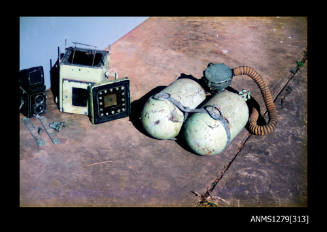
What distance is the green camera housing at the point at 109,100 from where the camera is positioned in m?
5.07

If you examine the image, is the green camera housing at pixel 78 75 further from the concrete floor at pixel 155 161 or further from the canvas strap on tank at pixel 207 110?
the canvas strap on tank at pixel 207 110

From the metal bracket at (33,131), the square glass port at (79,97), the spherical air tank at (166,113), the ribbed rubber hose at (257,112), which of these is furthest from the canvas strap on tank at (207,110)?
the metal bracket at (33,131)

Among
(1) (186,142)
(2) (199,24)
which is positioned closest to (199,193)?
(1) (186,142)

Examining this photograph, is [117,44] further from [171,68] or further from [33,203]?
[33,203]

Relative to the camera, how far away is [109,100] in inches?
205

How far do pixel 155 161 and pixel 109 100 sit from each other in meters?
1.22

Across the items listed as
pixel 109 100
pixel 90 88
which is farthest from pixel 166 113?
pixel 90 88

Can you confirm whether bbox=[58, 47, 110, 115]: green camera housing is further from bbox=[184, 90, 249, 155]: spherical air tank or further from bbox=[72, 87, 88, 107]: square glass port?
bbox=[184, 90, 249, 155]: spherical air tank

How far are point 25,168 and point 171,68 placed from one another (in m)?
3.45

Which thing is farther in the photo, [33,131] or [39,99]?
[39,99]

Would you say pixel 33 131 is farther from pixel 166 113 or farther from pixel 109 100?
pixel 166 113

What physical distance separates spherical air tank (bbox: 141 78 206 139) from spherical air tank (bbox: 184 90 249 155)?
0.64ft

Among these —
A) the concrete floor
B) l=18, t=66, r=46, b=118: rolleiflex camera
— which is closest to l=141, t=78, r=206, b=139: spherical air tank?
the concrete floor

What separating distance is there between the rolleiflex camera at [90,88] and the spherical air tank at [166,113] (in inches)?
26.6
